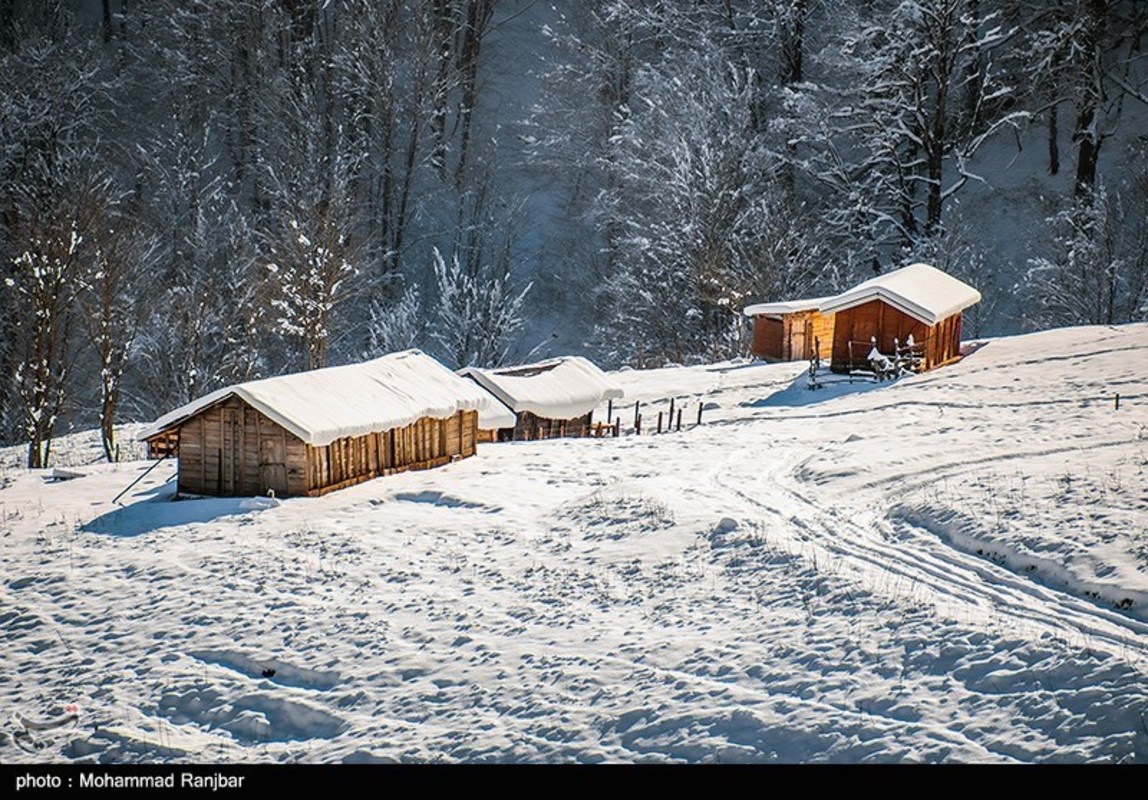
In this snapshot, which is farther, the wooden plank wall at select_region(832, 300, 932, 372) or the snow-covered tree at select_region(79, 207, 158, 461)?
the wooden plank wall at select_region(832, 300, 932, 372)

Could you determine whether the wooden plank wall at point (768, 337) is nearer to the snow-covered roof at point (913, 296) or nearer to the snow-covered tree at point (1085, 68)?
the snow-covered roof at point (913, 296)

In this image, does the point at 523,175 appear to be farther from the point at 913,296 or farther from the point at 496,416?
the point at 496,416

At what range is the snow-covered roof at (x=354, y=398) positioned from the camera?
2338cm

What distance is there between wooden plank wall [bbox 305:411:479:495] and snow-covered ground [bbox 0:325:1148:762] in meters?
0.77

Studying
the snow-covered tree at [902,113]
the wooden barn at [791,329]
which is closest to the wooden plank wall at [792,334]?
Result: the wooden barn at [791,329]

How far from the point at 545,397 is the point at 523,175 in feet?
108

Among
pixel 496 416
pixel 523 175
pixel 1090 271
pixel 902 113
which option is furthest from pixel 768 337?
pixel 523 175

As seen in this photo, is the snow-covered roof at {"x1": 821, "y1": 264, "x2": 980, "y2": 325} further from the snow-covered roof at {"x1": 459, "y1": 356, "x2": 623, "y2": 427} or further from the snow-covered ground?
the snow-covered ground

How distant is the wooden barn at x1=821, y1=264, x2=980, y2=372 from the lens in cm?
3519

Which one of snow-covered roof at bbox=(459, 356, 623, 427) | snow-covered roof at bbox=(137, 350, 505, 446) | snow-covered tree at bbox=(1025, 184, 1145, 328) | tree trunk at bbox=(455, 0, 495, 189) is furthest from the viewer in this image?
tree trunk at bbox=(455, 0, 495, 189)

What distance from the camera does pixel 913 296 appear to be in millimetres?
35281

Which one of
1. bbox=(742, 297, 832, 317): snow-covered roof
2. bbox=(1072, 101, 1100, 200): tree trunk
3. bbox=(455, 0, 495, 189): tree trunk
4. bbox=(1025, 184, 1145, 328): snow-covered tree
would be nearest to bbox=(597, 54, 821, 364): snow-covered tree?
bbox=(742, 297, 832, 317): snow-covered roof

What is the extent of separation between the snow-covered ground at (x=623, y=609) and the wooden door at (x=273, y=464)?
3.73 feet
